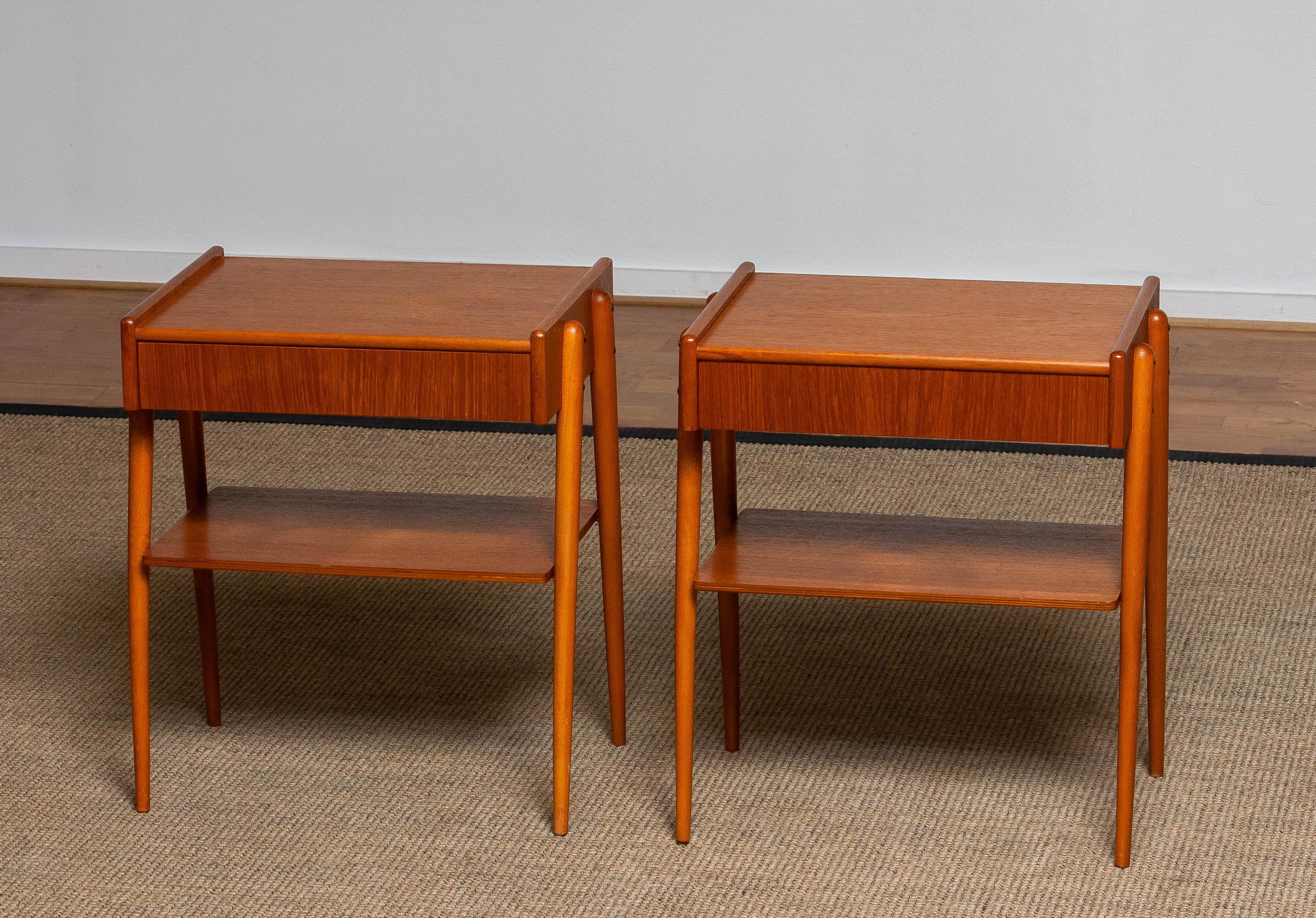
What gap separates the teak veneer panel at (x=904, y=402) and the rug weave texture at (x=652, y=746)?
0.48 meters

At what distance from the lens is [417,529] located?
201 cm

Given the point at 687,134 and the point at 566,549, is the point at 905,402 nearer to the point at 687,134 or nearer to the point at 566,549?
the point at 566,549

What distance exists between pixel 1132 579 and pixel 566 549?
23.2 inches

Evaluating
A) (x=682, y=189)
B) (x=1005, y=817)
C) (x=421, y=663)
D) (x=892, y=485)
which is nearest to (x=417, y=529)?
(x=421, y=663)

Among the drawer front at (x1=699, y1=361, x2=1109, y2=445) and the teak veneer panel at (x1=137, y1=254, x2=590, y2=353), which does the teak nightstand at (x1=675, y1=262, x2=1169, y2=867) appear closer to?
the drawer front at (x1=699, y1=361, x2=1109, y2=445)

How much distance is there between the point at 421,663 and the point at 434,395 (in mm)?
666

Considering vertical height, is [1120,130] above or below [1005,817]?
above

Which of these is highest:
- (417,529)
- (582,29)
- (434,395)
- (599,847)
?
(582,29)

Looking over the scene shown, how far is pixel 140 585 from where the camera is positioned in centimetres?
194

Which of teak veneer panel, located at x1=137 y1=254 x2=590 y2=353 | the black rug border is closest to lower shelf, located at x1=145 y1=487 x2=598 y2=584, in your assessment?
teak veneer panel, located at x1=137 y1=254 x2=590 y2=353

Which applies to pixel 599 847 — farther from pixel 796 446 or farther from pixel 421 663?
pixel 796 446

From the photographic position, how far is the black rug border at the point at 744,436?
3.10m

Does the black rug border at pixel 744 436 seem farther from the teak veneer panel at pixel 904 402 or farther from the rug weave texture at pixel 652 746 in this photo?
the teak veneer panel at pixel 904 402

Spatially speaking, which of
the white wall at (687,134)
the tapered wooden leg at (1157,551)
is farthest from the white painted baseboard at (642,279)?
the tapered wooden leg at (1157,551)
